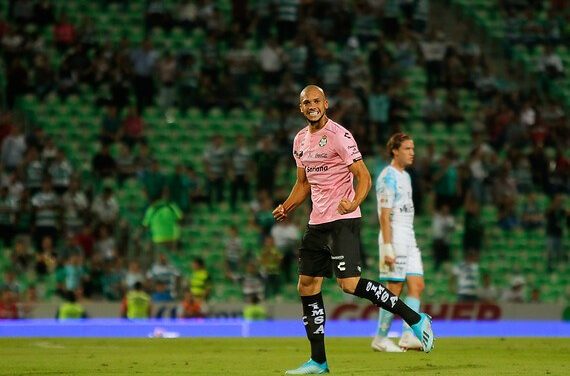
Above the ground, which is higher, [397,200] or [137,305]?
[397,200]

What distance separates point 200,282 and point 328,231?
501 inches

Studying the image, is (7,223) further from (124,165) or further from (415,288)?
(415,288)

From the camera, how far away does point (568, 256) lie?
87.9 ft

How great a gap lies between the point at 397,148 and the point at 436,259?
12.4 m

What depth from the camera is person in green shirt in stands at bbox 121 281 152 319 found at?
22844mm

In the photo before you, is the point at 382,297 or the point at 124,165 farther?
→ the point at 124,165

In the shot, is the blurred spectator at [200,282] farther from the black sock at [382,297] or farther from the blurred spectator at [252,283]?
the black sock at [382,297]

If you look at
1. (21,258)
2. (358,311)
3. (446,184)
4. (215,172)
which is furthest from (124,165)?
(446,184)

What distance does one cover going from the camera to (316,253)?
37.9 feet

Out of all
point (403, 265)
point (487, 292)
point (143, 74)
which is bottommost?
point (487, 292)

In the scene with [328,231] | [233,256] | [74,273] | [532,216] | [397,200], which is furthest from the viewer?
[532,216]

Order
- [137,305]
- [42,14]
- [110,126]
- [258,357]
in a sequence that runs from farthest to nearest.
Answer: [42,14], [110,126], [137,305], [258,357]

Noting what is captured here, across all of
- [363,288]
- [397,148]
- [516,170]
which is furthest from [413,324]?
[516,170]

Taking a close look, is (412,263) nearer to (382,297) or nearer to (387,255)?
(387,255)
